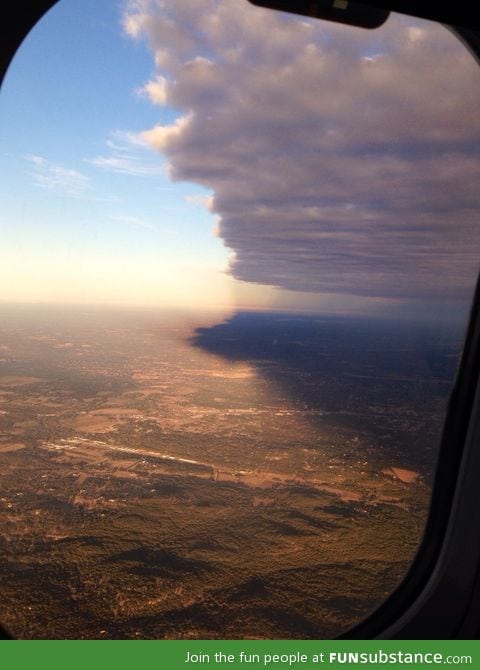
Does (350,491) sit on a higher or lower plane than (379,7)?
lower

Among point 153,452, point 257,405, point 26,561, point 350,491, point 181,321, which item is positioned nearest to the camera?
point 26,561

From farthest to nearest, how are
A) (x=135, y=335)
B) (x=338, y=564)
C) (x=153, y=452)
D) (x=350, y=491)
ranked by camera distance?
(x=135, y=335), (x=153, y=452), (x=350, y=491), (x=338, y=564)

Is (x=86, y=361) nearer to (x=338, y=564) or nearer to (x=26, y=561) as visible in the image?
(x=26, y=561)

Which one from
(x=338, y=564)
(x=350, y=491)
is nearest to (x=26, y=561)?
(x=338, y=564)

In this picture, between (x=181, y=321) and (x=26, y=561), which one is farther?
(x=181, y=321)

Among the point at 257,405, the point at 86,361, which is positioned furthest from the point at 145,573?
the point at 86,361

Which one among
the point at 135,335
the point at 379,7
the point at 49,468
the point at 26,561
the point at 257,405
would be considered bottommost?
the point at 49,468
